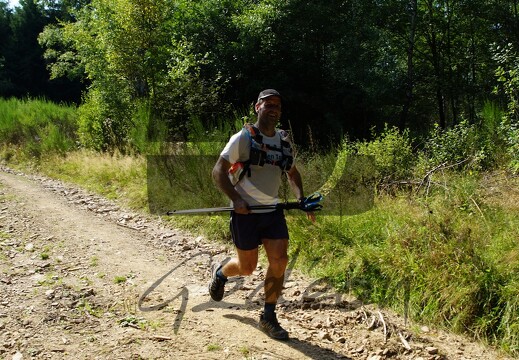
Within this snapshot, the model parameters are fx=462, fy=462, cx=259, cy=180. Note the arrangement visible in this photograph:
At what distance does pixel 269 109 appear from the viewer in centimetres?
396

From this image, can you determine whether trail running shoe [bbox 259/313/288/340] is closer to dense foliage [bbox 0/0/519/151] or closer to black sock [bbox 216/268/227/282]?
black sock [bbox 216/268/227/282]

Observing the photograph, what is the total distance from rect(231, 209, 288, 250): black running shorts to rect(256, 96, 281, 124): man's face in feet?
2.68

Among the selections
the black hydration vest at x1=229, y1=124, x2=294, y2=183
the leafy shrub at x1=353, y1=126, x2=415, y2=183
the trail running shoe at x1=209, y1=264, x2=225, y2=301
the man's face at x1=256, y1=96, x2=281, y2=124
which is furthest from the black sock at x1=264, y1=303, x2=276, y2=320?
the leafy shrub at x1=353, y1=126, x2=415, y2=183

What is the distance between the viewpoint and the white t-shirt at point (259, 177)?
389cm

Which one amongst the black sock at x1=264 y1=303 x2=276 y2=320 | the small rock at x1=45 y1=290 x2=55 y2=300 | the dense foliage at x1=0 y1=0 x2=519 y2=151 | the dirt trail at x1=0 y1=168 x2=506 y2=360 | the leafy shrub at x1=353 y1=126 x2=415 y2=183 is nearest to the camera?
the dirt trail at x1=0 y1=168 x2=506 y2=360

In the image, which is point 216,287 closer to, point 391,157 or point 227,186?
point 227,186

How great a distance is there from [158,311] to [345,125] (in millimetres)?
15012

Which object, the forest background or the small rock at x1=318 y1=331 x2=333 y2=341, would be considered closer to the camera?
the small rock at x1=318 y1=331 x2=333 y2=341

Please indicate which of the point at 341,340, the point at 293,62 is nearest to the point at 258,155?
the point at 341,340

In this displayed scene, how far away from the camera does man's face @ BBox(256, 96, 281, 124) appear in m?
3.96

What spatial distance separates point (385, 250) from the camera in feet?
17.2

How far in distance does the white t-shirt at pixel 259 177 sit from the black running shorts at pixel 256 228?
0.12 meters

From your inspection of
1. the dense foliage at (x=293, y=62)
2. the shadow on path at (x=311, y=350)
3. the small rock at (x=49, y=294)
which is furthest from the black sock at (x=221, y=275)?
the dense foliage at (x=293, y=62)

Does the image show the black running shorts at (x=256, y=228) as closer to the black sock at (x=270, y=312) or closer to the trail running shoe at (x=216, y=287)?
the black sock at (x=270, y=312)
